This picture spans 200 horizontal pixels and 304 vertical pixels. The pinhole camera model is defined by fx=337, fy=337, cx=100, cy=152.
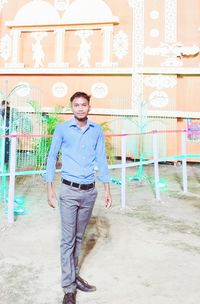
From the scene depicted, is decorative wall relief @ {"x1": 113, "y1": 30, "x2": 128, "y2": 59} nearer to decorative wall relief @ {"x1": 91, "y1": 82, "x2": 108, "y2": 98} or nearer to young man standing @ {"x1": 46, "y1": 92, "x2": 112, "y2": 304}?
decorative wall relief @ {"x1": 91, "y1": 82, "x2": 108, "y2": 98}

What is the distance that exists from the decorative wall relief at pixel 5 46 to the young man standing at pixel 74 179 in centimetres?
1116

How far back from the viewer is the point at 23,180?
7895 millimetres

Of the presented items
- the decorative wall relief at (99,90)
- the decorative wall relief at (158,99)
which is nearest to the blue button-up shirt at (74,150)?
the decorative wall relief at (158,99)

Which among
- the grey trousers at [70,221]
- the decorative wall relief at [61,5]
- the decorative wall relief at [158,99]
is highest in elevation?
the decorative wall relief at [61,5]

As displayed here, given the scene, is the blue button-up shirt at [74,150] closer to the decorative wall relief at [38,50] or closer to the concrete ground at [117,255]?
the concrete ground at [117,255]

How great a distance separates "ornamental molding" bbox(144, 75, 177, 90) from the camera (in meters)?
11.4

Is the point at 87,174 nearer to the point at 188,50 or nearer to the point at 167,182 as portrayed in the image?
the point at 167,182

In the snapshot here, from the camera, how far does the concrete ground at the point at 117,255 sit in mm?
2639

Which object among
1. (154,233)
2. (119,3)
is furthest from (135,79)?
(154,233)

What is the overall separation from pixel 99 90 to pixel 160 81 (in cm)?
216

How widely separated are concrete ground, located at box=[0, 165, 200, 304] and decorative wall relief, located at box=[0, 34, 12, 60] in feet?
28.3

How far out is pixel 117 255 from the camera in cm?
346

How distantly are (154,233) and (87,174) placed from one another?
193 centimetres

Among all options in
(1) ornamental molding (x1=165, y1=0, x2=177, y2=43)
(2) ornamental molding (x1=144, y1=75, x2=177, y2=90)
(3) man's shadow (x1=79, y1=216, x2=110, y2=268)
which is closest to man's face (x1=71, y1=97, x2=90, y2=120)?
(3) man's shadow (x1=79, y1=216, x2=110, y2=268)
